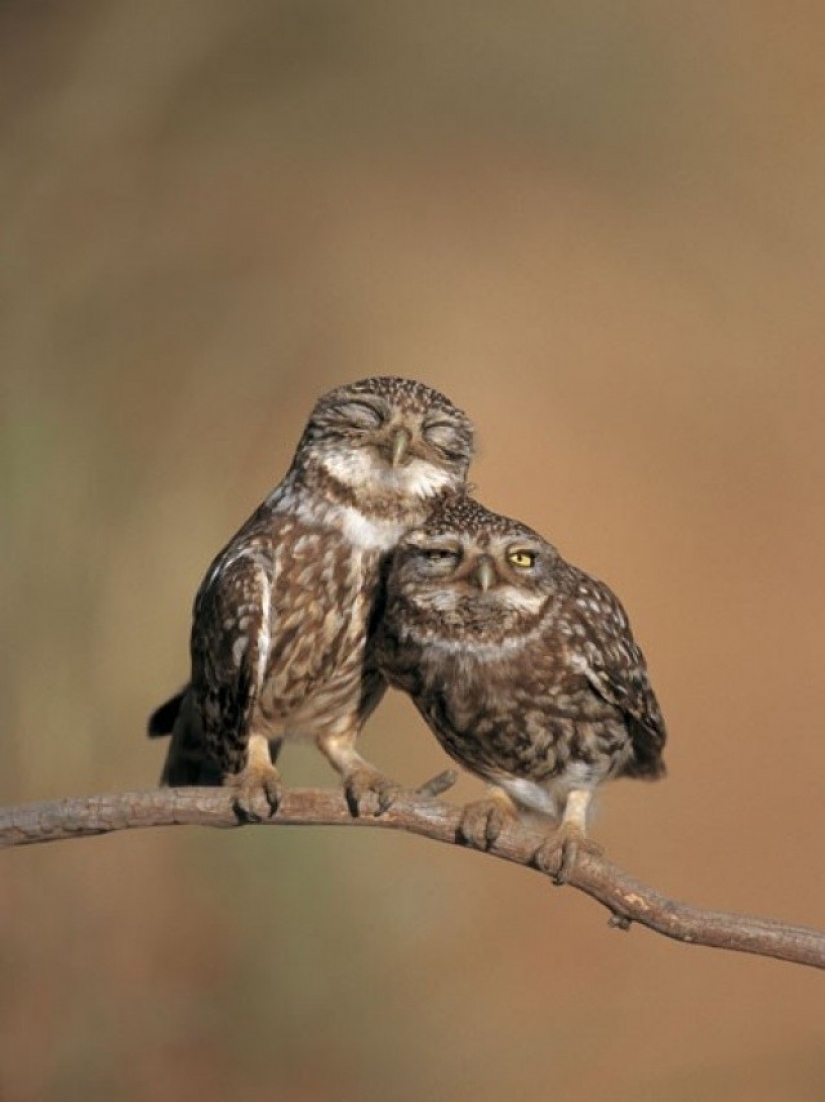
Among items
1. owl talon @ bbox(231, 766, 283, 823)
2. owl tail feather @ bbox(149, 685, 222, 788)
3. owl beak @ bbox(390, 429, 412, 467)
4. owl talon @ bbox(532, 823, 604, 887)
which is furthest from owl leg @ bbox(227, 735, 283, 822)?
owl beak @ bbox(390, 429, 412, 467)

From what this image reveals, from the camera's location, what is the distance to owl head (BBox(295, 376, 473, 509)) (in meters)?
2.17

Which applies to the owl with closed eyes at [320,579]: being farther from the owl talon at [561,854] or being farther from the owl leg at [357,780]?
the owl talon at [561,854]

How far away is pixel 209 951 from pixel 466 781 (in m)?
0.84

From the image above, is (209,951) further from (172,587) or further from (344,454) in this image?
(344,454)

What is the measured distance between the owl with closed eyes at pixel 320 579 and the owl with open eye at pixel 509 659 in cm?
10

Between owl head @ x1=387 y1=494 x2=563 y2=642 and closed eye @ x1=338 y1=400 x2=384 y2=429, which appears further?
closed eye @ x1=338 y1=400 x2=384 y2=429

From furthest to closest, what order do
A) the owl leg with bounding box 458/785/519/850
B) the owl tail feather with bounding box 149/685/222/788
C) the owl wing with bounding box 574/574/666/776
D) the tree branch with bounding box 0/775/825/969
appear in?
1. the owl tail feather with bounding box 149/685/222/788
2. the owl wing with bounding box 574/574/666/776
3. the owl leg with bounding box 458/785/519/850
4. the tree branch with bounding box 0/775/825/969

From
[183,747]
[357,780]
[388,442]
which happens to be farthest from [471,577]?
[183,747]

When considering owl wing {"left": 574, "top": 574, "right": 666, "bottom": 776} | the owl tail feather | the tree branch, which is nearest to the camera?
the tree branch

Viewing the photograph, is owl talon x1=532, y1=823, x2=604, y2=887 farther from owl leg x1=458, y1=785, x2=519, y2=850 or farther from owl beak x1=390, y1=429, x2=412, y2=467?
owl beak x1=390, y1=429, x2=412, y2=467

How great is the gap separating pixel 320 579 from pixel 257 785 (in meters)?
0.31

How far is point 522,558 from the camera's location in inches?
83.0

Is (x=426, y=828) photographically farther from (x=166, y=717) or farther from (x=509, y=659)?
(x=166, y=717)

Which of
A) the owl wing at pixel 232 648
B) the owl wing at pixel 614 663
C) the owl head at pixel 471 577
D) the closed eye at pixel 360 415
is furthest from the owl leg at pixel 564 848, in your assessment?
the closed eye at pixel 360 415
